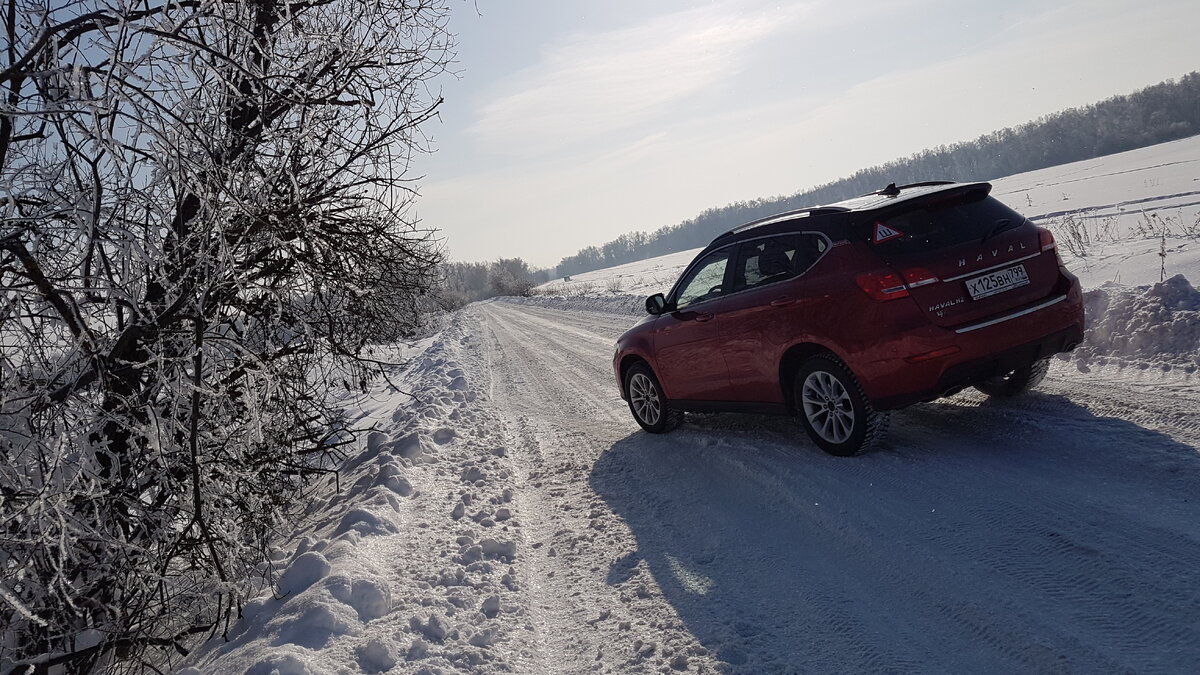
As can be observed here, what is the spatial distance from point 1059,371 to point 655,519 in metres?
4.22

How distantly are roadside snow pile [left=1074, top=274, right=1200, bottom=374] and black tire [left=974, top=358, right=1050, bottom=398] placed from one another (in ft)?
3.48

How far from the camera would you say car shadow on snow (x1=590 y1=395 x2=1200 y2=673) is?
2859 mm

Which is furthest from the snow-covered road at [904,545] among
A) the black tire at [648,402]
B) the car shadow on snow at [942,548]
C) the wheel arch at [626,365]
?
the wheel arch at [626,365]

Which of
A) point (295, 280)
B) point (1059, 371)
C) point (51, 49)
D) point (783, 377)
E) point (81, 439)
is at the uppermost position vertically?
point (51, 49)

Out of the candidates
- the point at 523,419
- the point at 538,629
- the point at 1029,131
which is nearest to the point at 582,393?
the point at 523,419

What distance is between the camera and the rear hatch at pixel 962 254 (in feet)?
15.3

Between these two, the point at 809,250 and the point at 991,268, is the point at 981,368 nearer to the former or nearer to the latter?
the point at 991,268

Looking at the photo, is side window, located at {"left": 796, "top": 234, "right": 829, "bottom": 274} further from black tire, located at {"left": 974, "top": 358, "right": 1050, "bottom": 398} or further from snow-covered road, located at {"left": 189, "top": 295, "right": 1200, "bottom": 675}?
black tire, located at {"left": 974, "top": 358, "right": 1050, "bottom": 398}

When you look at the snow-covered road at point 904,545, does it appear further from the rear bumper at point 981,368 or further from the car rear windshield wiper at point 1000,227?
the car rear windshield wiper at point 1000,227

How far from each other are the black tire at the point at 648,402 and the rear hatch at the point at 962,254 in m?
2.93

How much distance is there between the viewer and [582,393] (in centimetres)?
1014

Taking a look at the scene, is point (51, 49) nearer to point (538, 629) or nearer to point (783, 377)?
point (538, 629)

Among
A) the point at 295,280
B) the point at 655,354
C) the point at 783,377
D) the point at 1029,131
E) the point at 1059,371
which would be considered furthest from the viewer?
the point at 1029,131

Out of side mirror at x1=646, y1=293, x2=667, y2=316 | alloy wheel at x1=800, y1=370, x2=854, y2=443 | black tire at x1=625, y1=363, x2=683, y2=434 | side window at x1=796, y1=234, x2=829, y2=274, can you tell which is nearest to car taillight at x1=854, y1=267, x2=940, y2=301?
side window at x1=796, y1=234, x2=829, y2=274
